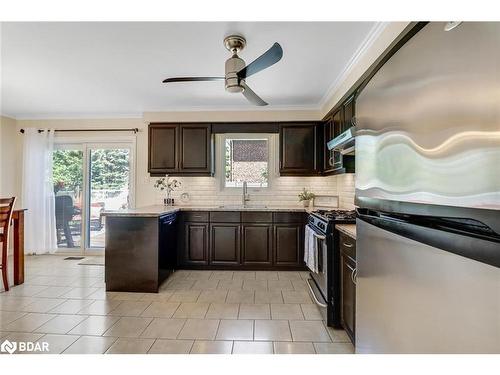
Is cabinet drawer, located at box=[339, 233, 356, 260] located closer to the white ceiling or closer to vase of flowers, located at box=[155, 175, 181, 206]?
the white ceiling

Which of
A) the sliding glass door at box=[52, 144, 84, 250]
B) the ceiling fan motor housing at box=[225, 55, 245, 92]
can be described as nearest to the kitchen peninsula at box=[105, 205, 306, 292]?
the ceiling fan motor housing at box=[225, 55, 245, 92]

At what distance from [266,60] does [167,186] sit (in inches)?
121

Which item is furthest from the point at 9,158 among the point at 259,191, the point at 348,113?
the point at 348,113

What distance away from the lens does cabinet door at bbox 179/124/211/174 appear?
4348 mm

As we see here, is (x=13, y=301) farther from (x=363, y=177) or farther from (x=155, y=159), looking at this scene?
(x=363, y=177)

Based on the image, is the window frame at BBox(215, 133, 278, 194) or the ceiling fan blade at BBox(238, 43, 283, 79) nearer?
the ceiling fan blade at BBox(238, 43, 283, 79)

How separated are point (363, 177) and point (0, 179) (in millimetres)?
5932

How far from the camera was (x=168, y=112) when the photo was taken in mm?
4570

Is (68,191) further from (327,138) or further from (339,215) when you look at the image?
(339,215)

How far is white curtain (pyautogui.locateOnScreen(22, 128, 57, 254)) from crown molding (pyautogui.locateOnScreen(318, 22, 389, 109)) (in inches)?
185

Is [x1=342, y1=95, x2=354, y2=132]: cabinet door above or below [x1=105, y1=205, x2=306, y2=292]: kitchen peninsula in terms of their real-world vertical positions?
above

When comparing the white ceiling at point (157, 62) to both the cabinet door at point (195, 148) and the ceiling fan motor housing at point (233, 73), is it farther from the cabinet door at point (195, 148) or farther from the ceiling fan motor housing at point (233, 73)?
the cabinet door at point (195, 148)

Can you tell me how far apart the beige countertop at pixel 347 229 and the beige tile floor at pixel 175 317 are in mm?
857
